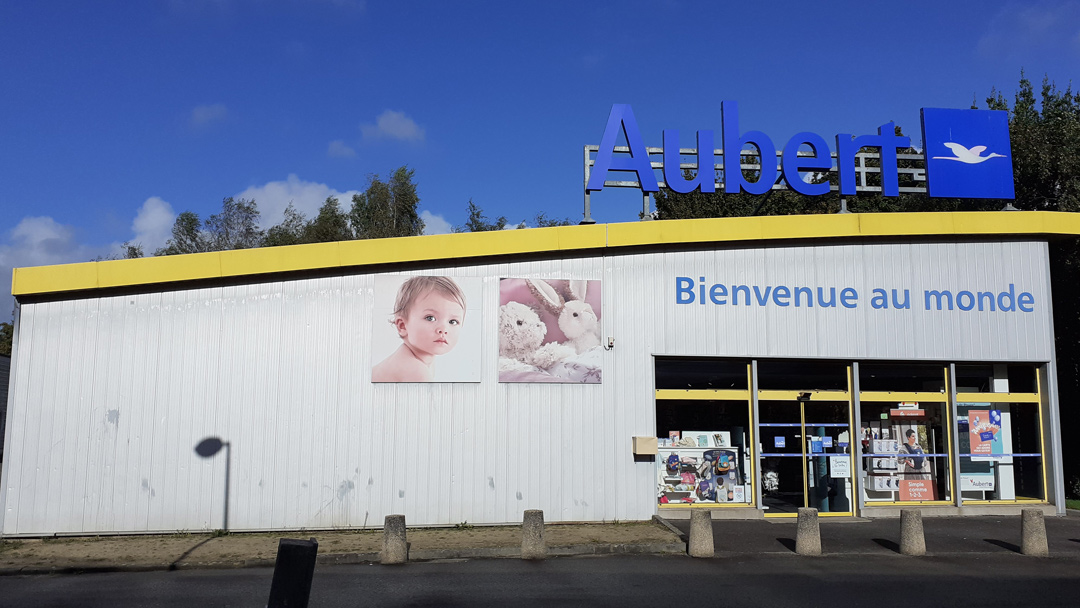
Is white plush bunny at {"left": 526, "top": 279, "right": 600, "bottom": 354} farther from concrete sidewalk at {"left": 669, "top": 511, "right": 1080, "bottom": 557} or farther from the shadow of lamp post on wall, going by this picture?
the shadow of lamp post on wall

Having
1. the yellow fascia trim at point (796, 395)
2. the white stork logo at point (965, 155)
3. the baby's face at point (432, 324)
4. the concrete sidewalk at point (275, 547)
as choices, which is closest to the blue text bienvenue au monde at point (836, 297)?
the yellow fascia trim at point (796, 395)

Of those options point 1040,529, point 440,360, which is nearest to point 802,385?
point 1040,529

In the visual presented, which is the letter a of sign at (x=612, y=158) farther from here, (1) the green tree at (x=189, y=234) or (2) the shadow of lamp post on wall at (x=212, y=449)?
(1) the green tree at (x=189, y=234)

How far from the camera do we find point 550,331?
14.2 metres

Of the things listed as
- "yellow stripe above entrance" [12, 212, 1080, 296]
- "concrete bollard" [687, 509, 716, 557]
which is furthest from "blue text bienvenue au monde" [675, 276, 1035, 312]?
"concrete bollard" [687, 509, 716, 557]

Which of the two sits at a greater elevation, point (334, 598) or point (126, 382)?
point (126, 382)

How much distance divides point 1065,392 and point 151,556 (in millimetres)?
20998

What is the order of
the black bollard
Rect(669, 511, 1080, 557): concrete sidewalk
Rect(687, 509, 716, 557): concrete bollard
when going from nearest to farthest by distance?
the black bollard < Rect(687, 509, 716, 557): concrete bollard < Rect(669, 511, 1080, 557): concrete sidewalk

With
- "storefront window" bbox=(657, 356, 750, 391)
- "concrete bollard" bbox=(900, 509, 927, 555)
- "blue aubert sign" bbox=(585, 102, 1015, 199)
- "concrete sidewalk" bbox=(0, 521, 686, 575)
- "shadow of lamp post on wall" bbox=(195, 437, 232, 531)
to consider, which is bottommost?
"concrete sidewalk" bbox=(0, 521, 686, 575)

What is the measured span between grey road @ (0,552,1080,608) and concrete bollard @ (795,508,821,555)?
23 centimetres

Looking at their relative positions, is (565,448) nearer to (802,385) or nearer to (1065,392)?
(802,385)

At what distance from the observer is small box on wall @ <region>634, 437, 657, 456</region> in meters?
13.8

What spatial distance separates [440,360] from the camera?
13859mm

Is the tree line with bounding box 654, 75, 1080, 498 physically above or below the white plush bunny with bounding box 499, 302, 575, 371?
above
